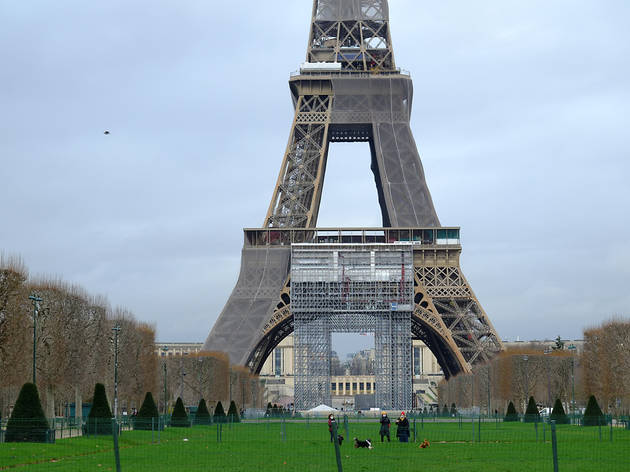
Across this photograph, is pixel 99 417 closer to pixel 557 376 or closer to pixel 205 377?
pixel 205 377

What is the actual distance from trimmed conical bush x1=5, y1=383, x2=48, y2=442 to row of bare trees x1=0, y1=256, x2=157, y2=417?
6.36m

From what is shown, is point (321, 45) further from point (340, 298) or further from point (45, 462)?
point (45, 462)

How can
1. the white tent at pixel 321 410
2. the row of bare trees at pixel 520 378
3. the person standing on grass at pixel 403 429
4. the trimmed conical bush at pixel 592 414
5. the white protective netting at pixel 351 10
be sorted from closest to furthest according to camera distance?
the person standing on grass at pixel 403 429, the trimmed conical bush at pixel 592 414, the row of bare trees at pixel 520 378, the white tent at pixel 321 410, the white protective netting at pixel 351 10

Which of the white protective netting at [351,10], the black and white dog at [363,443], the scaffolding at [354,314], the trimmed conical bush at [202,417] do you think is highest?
the white protective netting at [351,10]

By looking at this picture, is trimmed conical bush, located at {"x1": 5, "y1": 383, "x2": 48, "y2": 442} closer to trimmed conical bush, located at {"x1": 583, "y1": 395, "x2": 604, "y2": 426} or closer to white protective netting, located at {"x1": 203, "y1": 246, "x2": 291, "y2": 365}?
trimmed conical bush, located at {"x1": 583, "y1": 395, "x2": 604, "y2": 426}

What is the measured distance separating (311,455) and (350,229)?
189 feet

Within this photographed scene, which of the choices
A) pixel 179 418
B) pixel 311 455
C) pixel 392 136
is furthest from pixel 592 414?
pixel 392 136

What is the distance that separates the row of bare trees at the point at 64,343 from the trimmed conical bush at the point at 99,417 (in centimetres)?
360

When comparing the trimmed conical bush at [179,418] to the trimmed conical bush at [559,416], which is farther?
the trimmed conical bush at [559,416]

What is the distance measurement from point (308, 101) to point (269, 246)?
14.3 m

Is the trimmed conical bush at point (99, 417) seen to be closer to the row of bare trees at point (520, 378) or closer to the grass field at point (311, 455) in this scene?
the grass field at point (311, 455)

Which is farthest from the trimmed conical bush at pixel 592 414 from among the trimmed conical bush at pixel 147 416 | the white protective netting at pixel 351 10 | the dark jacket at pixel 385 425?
the white protective netting at pixel 351 10

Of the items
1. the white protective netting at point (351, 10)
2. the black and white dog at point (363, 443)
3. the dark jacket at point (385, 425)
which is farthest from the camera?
the white protective netting at point (351, 10)

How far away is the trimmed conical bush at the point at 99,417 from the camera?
43125 mm
